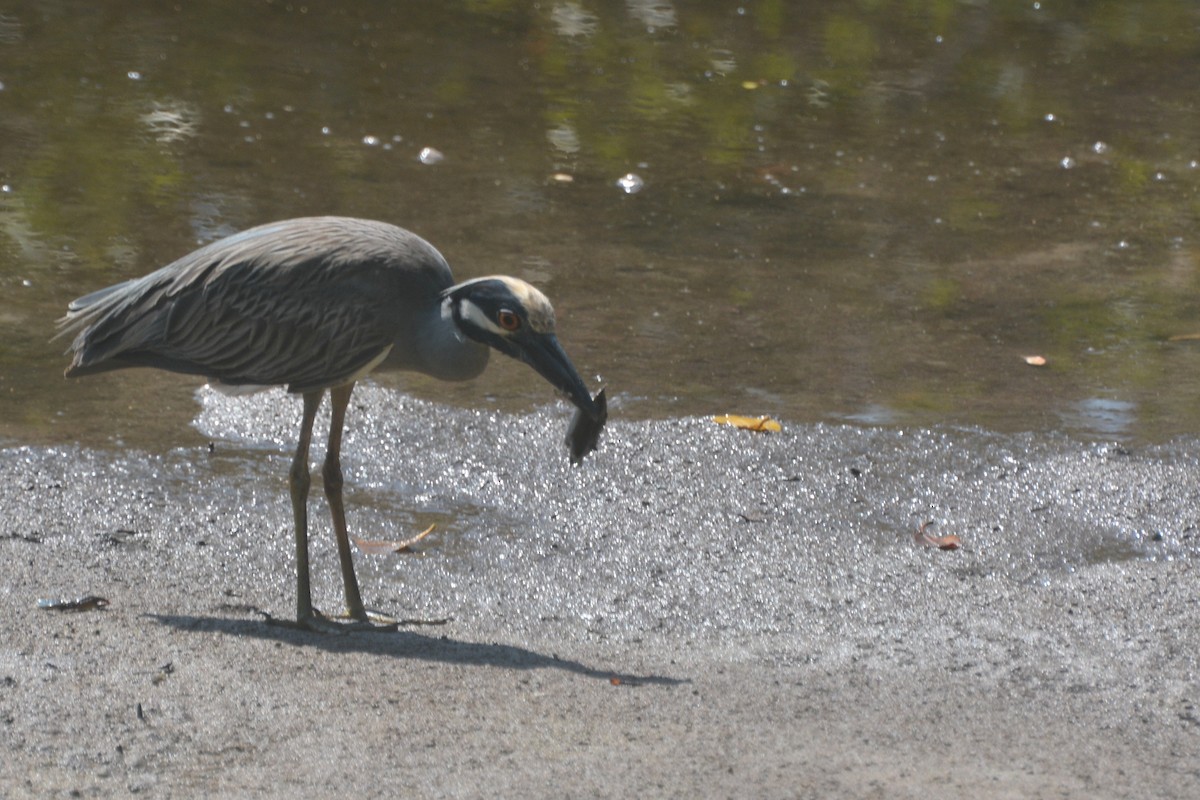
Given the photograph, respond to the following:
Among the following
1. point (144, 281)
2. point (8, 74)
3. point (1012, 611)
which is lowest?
point (8, 74)

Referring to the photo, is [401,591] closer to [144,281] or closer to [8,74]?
[144,281]

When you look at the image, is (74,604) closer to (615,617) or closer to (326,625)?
(326,625)

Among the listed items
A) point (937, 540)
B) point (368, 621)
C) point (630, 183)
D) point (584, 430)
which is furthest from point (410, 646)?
point (630, 183)

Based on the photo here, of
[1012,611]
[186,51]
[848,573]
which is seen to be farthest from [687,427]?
[186,51]

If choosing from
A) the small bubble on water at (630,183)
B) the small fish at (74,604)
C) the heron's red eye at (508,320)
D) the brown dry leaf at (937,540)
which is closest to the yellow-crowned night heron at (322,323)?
the heron's red eye at (508,320)

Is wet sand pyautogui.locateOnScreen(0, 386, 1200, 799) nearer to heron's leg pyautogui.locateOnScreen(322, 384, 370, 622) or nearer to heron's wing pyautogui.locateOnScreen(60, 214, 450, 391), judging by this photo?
heron's leg pyautogui.locateOnScreen(322, 384, 370, 622)

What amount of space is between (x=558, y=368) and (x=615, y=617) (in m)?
0.83

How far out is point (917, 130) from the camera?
997 centimetres

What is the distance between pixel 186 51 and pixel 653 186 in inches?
151

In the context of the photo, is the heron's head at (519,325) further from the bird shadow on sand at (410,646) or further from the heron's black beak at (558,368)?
the bird shadow on sand at (410,646)

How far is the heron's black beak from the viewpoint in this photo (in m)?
4.29

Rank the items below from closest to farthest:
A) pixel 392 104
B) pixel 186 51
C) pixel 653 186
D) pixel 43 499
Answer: pixel 43 499 < pixel 653 186 < pixel 392 104 < pixel 186 51

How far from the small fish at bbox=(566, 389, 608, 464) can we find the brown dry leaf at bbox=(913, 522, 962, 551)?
1330mm

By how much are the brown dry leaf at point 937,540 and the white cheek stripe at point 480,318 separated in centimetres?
172
